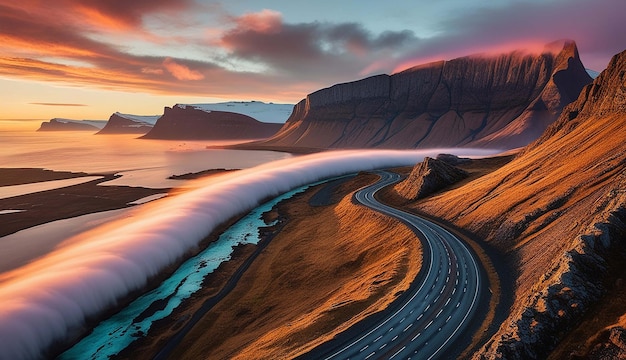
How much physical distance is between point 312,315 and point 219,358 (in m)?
14.4

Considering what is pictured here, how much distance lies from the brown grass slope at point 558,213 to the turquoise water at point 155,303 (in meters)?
56.9

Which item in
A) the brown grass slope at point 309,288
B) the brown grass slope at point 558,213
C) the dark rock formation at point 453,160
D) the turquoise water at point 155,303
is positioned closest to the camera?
the brown grass slope at point 558,213

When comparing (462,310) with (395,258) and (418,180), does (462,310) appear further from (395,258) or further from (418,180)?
(418,180)

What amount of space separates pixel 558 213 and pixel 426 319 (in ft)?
123

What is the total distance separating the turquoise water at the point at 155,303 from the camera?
5878 cm

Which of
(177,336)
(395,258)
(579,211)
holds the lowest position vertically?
(177,336)

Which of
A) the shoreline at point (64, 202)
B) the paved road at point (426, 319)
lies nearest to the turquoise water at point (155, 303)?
the paved road at point (426, 319)

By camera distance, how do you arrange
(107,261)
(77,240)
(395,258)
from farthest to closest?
(77,240), (107,261), (395,258)

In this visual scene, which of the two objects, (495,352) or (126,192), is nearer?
(495,352)

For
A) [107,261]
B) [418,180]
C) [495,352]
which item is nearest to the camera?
[495,352]

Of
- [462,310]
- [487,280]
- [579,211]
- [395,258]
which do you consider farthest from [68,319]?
[579,211]

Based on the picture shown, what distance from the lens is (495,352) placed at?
3272 centimetres

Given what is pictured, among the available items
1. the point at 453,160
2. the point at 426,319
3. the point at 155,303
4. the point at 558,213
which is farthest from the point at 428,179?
the point at 155,303

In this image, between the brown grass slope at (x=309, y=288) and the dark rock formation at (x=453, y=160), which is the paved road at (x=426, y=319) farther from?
the dark rock formation at (x=453, y=160)
